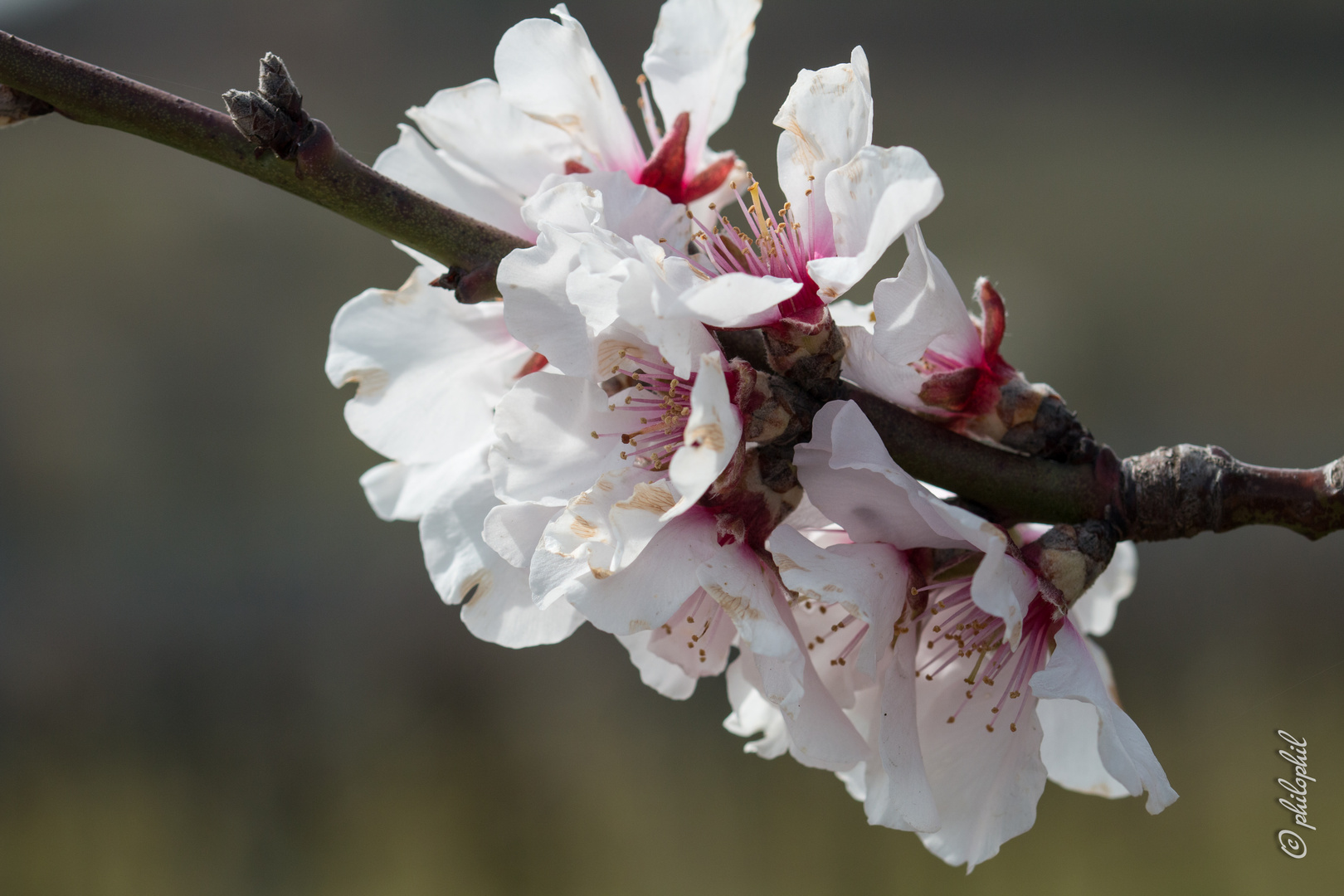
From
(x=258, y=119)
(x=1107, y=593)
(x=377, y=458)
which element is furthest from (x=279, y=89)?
(x=377, y=458)

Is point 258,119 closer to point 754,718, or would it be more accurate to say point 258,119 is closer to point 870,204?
point 870,204

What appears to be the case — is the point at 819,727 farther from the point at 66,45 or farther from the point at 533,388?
the point at 66,45

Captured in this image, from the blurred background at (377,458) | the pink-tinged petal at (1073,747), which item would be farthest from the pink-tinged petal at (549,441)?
the blurred background at (377,458)

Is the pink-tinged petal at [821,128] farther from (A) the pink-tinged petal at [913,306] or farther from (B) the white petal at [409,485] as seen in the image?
(B) the white petal at [409,485]

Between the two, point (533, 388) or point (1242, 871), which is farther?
point (1242, 871)

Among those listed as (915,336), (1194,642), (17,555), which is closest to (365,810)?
(17,555)

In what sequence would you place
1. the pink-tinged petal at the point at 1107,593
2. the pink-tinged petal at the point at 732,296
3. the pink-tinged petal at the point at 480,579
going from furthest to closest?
the pink-tinged petal at the point at 1107,593
the pink-tinged petal at the point at 480,579
the pink-tinged petal at the point at 732,296
